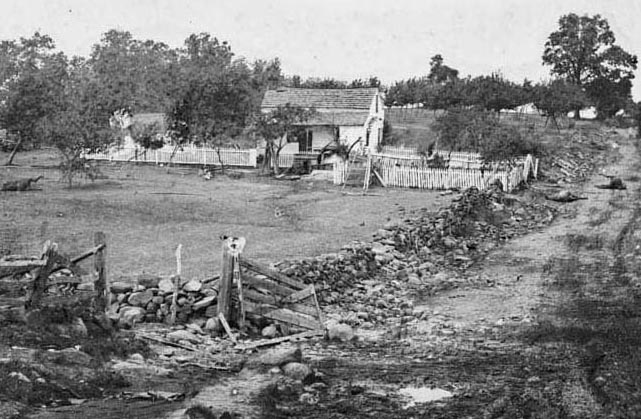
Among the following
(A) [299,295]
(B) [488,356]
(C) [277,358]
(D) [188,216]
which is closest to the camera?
(C) [277,358]

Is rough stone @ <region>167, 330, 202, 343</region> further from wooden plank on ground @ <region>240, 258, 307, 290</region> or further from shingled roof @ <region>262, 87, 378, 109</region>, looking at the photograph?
shingled roof @ <region>262, 87, 378, 109</region>

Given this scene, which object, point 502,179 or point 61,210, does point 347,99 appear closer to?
point 502,179

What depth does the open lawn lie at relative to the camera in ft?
54.8

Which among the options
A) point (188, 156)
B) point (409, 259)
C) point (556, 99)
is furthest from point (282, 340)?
point (556, 99)

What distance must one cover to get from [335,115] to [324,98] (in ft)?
7.23

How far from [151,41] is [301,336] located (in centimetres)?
9922

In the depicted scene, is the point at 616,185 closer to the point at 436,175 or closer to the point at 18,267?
the point at 436,175

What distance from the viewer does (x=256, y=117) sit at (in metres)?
38.9

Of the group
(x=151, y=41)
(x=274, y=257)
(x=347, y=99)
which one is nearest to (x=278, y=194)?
(x=274, y=257)

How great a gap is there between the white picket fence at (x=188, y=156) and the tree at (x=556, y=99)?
2749 centimetres

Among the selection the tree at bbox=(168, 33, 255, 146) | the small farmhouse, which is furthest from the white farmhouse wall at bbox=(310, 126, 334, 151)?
the tree at bbox=(168, 33, 255, 146)

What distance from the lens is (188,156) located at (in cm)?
4388

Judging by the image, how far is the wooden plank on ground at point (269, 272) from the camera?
1184cm

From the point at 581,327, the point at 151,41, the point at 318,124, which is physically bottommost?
the point at 581,327
